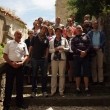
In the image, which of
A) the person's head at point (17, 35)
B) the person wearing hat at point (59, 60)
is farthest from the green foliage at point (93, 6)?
the person's head at point (17, 35)

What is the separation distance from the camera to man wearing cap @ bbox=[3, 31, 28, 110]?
9953mm

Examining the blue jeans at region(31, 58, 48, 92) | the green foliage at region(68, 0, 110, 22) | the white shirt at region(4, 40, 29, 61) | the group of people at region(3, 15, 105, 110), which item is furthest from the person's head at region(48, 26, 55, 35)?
the green foliage at region(68, 0, 110, 22)

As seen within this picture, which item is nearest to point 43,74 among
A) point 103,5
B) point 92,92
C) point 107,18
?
point 92,92

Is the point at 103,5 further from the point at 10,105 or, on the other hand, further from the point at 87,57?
the point at 10,105

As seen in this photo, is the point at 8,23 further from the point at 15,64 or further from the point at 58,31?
the point at 15,64

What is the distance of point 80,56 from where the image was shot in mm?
10766

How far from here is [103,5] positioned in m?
17.0

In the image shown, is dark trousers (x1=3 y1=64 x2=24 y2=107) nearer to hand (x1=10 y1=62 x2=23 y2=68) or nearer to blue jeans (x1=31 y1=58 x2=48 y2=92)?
hand (x1=10 y1=62 x2=23 y2=68)

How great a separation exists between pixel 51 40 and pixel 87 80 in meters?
1.57

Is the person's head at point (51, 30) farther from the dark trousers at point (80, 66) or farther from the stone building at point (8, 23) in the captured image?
the stone building at point (8, 23)

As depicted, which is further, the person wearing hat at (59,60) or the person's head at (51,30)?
the person's head at (51,30)

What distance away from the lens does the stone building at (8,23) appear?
51.2 feet

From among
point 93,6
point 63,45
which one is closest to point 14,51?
point 63,45

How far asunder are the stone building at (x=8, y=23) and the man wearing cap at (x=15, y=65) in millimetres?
5347
